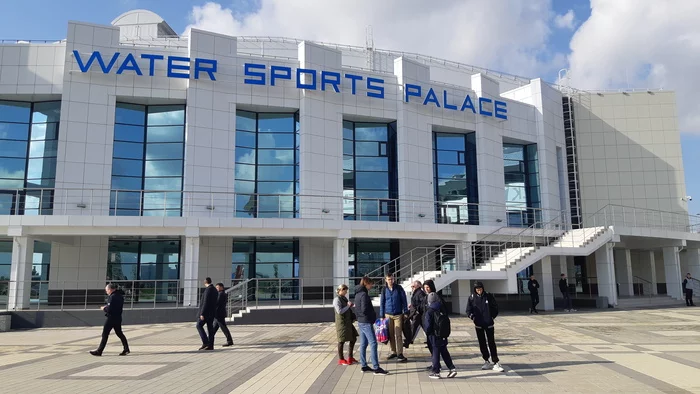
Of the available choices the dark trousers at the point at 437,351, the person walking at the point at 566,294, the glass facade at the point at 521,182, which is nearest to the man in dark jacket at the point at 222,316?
the dark trousers at the point at 437,351

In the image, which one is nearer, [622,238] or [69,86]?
[69,86]

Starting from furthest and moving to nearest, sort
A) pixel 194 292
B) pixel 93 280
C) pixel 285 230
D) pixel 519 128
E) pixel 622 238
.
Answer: pixel 519 128, pixel 622 238, pixel 93 280, pixel 285 230, pixel 194 292

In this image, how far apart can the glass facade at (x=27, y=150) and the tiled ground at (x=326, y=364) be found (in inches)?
382

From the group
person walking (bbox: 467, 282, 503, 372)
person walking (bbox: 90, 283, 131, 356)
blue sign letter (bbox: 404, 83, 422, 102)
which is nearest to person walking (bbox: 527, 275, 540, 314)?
blue sign letter (bbox: 404, 83, 422, 102)

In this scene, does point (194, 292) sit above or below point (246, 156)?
below

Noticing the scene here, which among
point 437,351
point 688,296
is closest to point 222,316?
point 437,351

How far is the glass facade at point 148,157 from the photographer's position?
24016 millimetres

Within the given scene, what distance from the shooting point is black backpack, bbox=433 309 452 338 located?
8.70 m

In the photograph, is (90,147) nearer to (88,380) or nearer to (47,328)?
(47,328)

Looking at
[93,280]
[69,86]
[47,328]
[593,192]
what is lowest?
[47,328]

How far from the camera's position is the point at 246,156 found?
85.0 ft

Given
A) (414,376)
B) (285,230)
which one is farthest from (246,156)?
(414,376)

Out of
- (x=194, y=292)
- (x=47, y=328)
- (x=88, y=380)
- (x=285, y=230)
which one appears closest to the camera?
(x=88, y=380)

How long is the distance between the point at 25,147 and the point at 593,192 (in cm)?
3283
